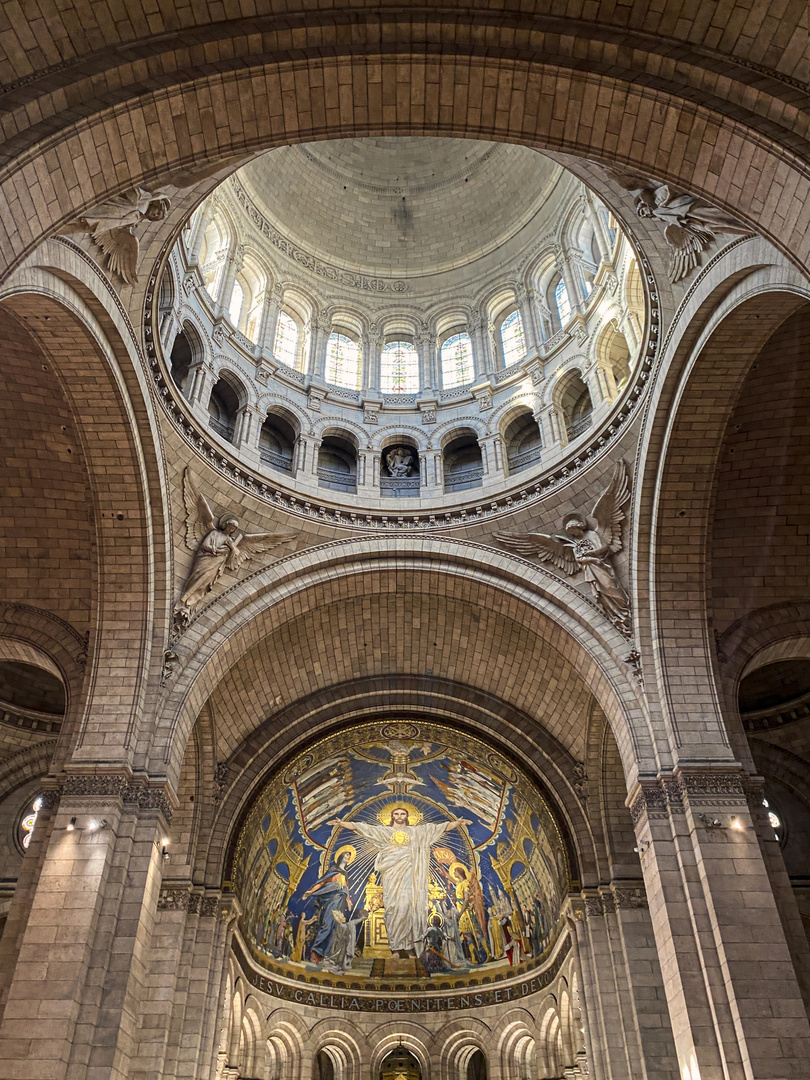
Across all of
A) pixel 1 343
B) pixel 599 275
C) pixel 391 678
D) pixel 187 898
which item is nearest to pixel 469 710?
pixel 391 678

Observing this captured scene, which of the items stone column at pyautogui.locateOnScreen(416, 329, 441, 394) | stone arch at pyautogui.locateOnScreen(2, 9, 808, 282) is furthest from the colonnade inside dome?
stone column at pyautogui.locateOnScreen(416, 329, 441, 394)

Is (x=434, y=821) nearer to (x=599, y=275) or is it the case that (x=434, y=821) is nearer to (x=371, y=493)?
(x=371, y=493)

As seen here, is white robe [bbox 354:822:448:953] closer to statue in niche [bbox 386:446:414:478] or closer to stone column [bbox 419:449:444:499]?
stone column [bbox 419:449:444:499]

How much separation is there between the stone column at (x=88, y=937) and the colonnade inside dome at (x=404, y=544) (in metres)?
0.06

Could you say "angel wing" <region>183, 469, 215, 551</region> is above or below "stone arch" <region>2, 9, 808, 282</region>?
above

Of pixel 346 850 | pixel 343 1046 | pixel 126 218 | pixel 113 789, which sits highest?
pixel 126 218

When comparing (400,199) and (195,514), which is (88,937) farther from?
(400,199)

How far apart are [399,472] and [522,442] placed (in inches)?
116

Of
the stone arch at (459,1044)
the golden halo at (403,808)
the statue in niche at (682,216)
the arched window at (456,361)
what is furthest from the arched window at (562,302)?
the stone arch at (459,1044)

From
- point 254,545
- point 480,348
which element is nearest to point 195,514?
point 254,545

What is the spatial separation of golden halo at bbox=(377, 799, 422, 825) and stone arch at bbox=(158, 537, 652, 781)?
8342 millimetres

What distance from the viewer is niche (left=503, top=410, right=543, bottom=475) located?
18.7 meters

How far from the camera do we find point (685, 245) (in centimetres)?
1227

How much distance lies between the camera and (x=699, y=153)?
26.7ft
